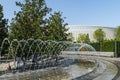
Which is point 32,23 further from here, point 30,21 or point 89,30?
point 89,30

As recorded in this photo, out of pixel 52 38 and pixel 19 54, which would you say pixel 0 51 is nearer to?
pixel 19 54

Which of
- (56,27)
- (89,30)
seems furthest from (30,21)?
(89,30)

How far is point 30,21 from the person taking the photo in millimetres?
26891

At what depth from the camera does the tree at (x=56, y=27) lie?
95.6ft

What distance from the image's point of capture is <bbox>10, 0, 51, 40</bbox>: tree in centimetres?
2605

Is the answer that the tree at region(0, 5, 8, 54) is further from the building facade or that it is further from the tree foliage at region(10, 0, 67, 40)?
the building facade

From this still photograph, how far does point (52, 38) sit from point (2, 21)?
510 cm

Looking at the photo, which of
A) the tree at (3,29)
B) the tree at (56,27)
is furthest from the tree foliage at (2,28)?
the tree at (56,27)

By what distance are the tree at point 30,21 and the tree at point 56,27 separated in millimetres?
1126

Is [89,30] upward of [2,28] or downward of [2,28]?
upward

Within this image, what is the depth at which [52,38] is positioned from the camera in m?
28.9

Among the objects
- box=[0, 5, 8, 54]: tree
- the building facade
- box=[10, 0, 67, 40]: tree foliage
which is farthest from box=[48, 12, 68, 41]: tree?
the building facade

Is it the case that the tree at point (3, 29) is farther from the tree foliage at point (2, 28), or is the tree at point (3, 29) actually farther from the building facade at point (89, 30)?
the building facade at point (89, 30)

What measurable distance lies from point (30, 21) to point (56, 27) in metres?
5.51
